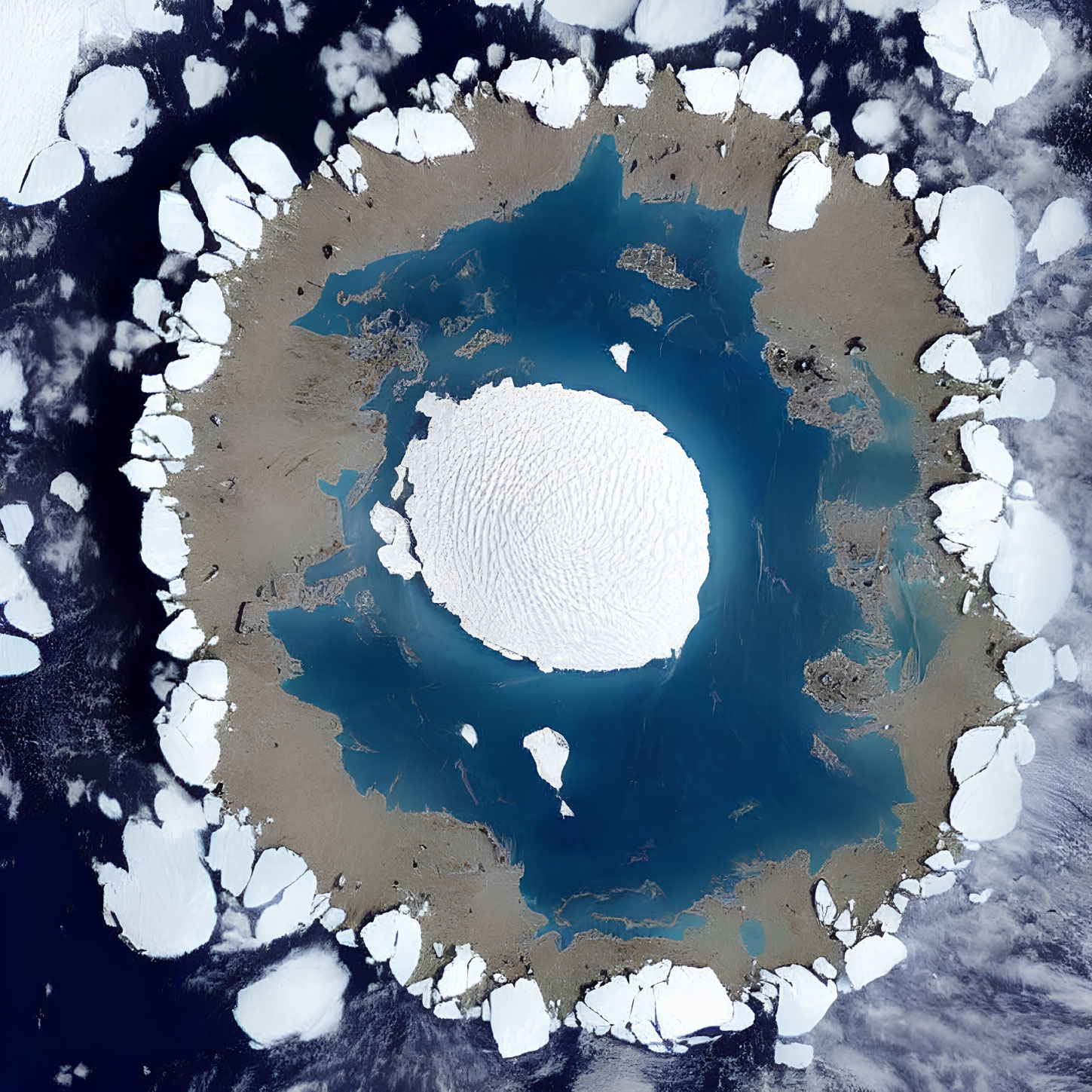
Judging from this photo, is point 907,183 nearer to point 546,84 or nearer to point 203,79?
point 546,84

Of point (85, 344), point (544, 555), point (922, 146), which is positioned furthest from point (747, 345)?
point (85, 344)

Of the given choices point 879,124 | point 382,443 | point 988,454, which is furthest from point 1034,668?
point 382,443

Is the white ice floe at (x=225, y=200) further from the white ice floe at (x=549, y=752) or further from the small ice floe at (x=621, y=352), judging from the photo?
the white ice floe at (x=549, y=752)

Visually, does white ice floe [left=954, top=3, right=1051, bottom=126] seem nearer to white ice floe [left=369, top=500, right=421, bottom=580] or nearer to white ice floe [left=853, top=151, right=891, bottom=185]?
white ice floe [left=853, top=151, right=891, bottom=185]

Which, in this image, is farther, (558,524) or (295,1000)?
(295,1000)

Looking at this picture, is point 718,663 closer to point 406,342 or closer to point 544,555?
point 544,555

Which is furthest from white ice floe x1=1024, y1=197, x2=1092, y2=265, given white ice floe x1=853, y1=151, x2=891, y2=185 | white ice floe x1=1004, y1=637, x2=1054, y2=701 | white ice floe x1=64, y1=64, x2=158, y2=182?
white ice floe x1=64, y1=64, x2=158, y2=182
